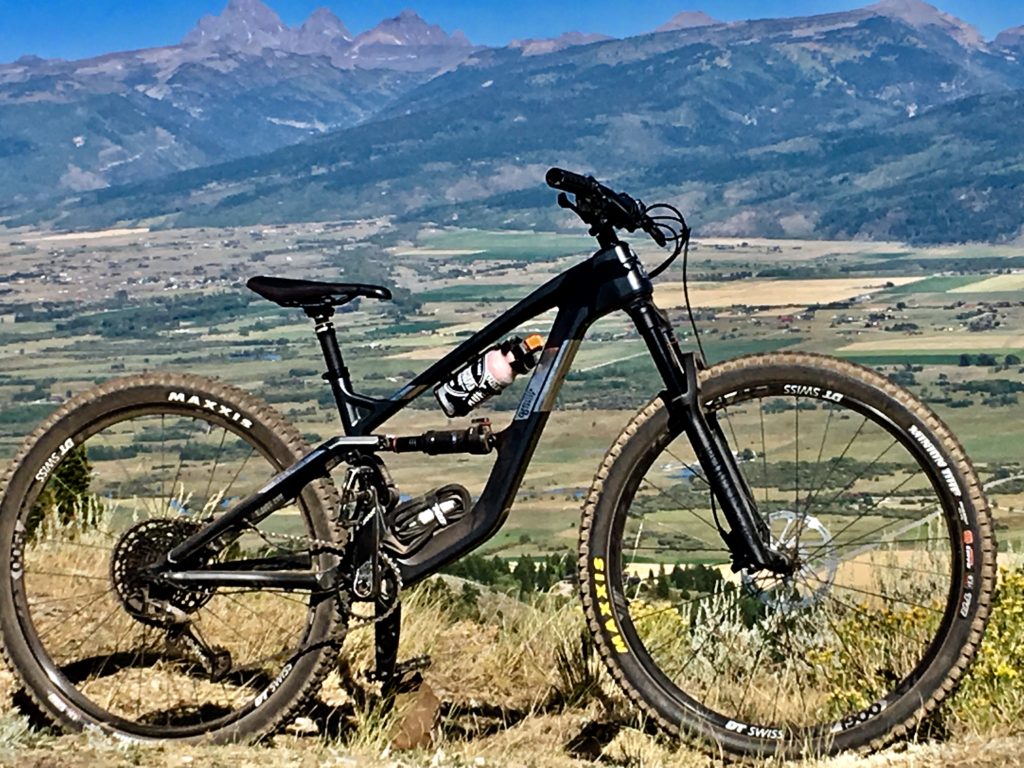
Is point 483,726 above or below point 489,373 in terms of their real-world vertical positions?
below

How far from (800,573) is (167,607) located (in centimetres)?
205

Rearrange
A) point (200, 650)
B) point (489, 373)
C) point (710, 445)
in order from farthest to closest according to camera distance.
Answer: point (200, 650) < point (489, 373) < point (710, 445)

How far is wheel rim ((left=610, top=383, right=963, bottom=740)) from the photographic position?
13.3 feet

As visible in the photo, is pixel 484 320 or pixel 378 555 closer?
pixel 378 555

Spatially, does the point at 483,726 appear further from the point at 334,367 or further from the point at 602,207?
the point at 602,207

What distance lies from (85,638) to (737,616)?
2375 millimetres

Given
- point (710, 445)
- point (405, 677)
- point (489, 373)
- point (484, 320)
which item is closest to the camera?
point (710, 445)

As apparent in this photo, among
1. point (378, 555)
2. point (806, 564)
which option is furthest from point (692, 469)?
point (378, 555)

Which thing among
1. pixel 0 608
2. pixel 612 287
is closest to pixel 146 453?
pixel 0 608

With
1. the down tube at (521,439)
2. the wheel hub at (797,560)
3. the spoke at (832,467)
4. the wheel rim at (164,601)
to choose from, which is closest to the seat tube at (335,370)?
the wheel rim at (164,601)

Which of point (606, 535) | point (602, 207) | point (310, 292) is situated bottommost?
point (606, 535)

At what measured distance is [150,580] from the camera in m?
4.42

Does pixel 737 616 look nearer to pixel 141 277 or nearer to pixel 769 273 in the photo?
pixel 769 273

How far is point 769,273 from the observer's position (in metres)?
88.9
